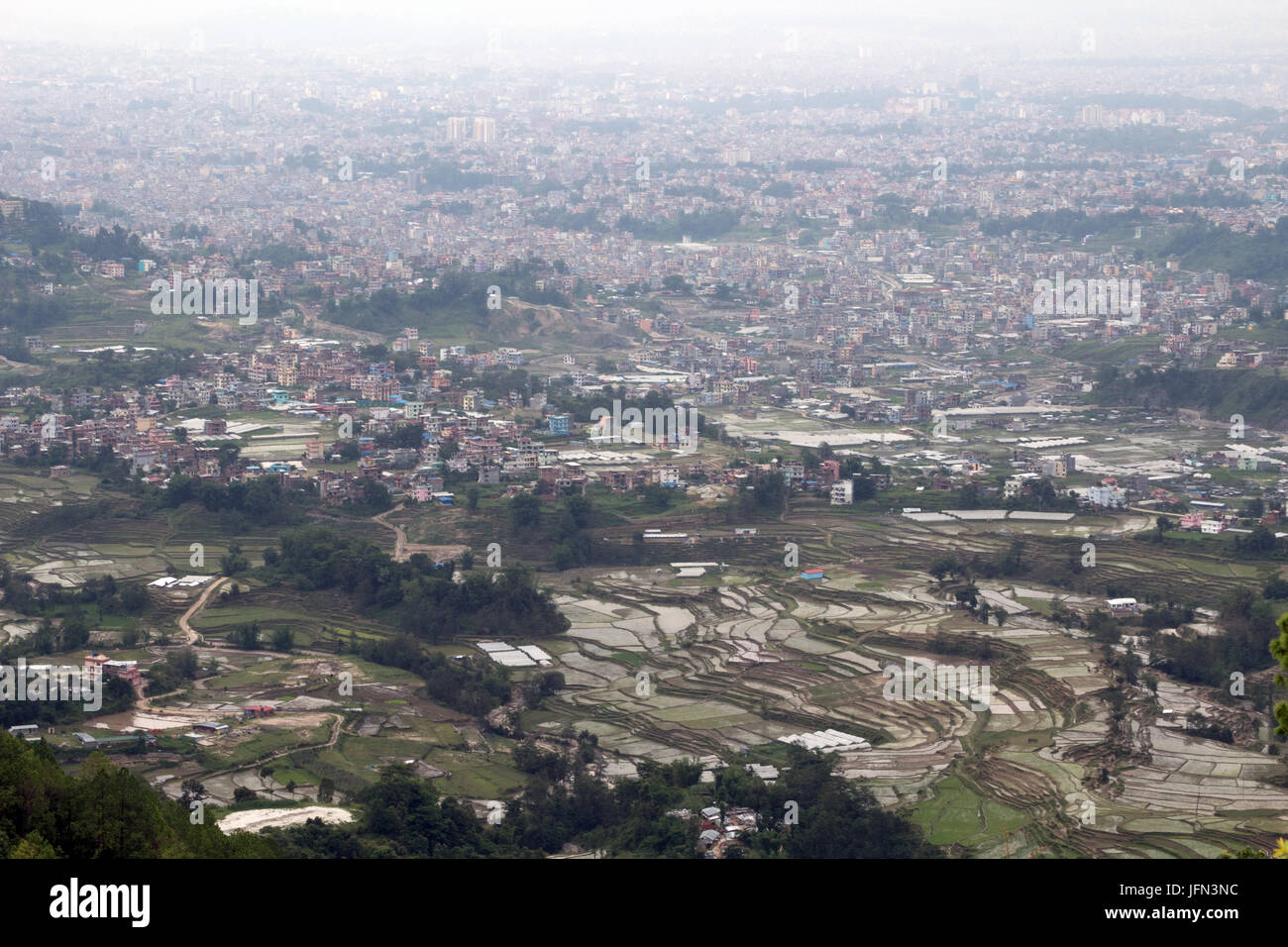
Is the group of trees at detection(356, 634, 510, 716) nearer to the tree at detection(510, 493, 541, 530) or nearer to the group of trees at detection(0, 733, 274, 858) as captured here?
the tree at detection(510, 493, 541, 530)

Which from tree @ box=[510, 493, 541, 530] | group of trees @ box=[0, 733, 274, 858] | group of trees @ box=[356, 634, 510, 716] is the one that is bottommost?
group of trees @ box=[356, 634, 510, 716]

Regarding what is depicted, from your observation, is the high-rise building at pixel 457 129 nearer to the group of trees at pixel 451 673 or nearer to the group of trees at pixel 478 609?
the group of trees at pixel 478 609

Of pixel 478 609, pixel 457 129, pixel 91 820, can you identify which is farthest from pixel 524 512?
pixel 457 129

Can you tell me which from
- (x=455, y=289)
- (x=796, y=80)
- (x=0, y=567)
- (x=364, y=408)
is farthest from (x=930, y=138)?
(x=0, y=567)

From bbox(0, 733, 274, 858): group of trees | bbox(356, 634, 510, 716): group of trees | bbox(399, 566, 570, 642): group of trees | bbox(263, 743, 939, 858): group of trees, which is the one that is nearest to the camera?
bbox(0, 733, 274, 858): group of trees

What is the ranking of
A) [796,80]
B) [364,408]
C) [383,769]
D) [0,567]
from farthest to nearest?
[796,80]
[364,408]
[0,567]
[383,769]

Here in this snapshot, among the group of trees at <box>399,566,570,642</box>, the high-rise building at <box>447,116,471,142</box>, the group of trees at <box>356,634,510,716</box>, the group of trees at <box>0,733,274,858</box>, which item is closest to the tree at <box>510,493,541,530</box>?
the group of trees at <box>399,566,570,642</box>

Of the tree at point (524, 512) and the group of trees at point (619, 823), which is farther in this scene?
the tree at point (524, 512)

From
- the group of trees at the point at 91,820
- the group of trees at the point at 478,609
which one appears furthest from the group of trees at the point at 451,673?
the group of trees at the point at 91,820

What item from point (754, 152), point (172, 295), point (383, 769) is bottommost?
point (383, 769)

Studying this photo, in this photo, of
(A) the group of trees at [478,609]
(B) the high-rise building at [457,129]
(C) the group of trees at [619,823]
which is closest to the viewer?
(C) the group of trees at [619,823]
